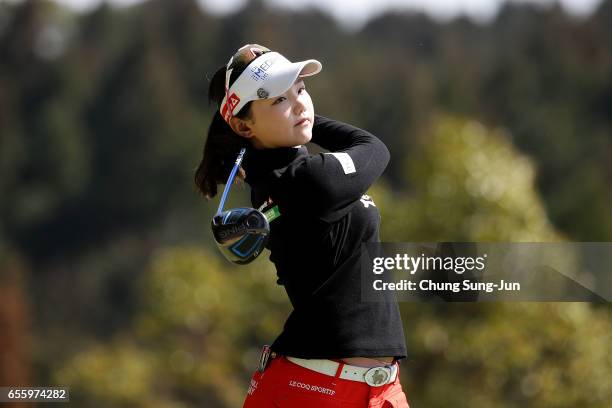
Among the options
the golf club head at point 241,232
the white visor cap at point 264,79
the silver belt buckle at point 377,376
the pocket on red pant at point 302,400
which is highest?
the white visor cap at point 264,79

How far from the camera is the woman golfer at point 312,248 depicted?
355 cm

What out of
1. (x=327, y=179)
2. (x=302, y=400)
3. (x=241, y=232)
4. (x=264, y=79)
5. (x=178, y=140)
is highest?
(x=178, y=140)

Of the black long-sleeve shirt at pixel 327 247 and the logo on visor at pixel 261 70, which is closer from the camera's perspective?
the black long-sleeve shirt at pixel 327 247

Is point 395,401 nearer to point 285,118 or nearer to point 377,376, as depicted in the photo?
point 377,376

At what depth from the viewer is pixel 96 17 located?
68.5 metres

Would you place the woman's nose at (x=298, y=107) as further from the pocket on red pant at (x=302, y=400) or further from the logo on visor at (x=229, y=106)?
the pocket on red pant at (x=302, y=400)

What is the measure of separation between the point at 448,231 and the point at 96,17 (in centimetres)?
5502

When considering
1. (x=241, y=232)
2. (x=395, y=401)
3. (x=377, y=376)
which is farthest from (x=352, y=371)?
(x=241, y=232)

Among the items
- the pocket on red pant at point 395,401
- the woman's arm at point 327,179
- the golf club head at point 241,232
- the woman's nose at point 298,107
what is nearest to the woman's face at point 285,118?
the woman's nose at point 298,107

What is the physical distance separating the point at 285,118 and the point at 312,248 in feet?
1.34

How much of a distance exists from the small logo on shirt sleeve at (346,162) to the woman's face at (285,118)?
17cm

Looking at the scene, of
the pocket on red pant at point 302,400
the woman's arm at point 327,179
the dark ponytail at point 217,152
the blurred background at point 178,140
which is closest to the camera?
the woman's arm at point 327,179

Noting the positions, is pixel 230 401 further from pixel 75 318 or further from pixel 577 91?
pixel 577 91

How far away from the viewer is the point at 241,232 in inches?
138
